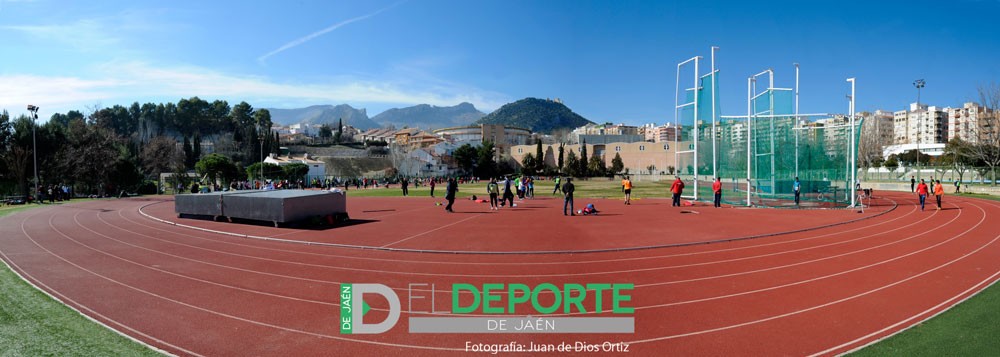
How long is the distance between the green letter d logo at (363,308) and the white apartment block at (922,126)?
15787cm

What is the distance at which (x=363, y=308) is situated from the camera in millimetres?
6965

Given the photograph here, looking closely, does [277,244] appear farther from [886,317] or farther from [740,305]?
[886,317]

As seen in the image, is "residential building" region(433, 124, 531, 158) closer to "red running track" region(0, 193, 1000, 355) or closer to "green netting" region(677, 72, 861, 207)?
"green netting" region(677, 72, 861, 207)

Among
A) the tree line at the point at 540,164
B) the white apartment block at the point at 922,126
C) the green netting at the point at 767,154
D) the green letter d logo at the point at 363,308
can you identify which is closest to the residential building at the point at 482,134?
the tree line at the point at 540,164

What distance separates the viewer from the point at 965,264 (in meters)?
10.0

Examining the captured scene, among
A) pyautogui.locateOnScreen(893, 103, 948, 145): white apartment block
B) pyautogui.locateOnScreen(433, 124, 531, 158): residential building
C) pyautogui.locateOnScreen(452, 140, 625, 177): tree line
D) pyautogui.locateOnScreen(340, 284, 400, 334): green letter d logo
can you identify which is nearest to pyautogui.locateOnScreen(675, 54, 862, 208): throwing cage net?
pyautogui.locateOnScreen(340, 284, 400, 334): green letter d logo

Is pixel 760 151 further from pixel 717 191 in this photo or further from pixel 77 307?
pixel 77 307

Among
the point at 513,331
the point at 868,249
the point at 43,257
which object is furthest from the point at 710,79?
the point at 43,257

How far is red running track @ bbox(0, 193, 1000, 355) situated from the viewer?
233 inches

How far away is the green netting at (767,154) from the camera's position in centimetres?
2406

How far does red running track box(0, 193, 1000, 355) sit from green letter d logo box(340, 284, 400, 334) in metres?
0.17

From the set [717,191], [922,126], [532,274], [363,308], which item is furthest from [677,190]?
[922,126]

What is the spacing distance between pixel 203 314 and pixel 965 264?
1404 cm

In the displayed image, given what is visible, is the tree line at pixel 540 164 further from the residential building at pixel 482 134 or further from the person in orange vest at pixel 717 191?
the person in orange vest at pixel 717 191
